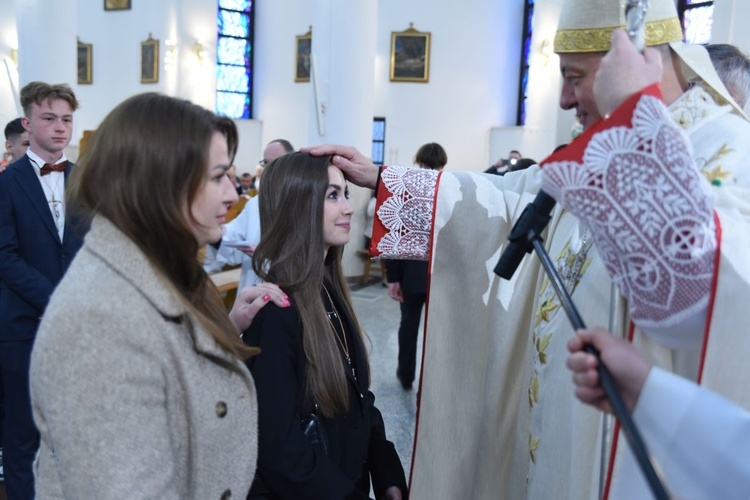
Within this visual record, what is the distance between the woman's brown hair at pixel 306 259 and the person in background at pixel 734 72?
127cm

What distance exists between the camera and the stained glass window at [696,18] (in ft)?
33.3

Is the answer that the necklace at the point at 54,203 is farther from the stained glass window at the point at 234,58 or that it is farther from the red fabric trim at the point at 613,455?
the stained glass window at the point at 234,58

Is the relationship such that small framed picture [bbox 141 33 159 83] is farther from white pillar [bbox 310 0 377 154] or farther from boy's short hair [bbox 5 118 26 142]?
boy's short hair [bbox 5 118 26 142]

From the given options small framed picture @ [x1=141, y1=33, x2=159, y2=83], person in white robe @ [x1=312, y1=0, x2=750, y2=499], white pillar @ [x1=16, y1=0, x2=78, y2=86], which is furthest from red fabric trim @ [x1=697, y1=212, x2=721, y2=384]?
small framed picture @ [x1=141, y1=33, x2=159, y2=83]

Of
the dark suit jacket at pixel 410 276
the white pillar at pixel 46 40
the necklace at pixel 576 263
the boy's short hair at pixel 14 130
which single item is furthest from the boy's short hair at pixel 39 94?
the white pillar at pixel 46 40

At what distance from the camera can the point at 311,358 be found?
1.67 meters

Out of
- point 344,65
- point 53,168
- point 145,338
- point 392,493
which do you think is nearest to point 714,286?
point 145,338

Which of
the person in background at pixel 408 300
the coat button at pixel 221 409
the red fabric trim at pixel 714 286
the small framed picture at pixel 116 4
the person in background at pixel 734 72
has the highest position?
the small framed picture at pixel 116 4

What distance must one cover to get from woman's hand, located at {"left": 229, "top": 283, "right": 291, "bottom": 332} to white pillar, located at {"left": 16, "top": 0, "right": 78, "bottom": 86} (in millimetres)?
6574

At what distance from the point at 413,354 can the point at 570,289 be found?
3.31 m

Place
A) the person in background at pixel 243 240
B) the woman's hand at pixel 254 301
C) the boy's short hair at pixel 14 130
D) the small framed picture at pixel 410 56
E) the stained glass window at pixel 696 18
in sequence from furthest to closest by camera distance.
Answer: the small framed picture at pixel 410 56
the stained glass window at pixel 696 18
the boy's short hair at pixel 14 130
the person in background at pixel 243 240
the woman's hand at pixel 254 301

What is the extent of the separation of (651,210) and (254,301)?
0.94 metres

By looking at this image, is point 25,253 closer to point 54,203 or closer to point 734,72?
Result: point 54,203

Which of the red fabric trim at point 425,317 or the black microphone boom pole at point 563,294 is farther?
the red fabric trim at point 425,317
